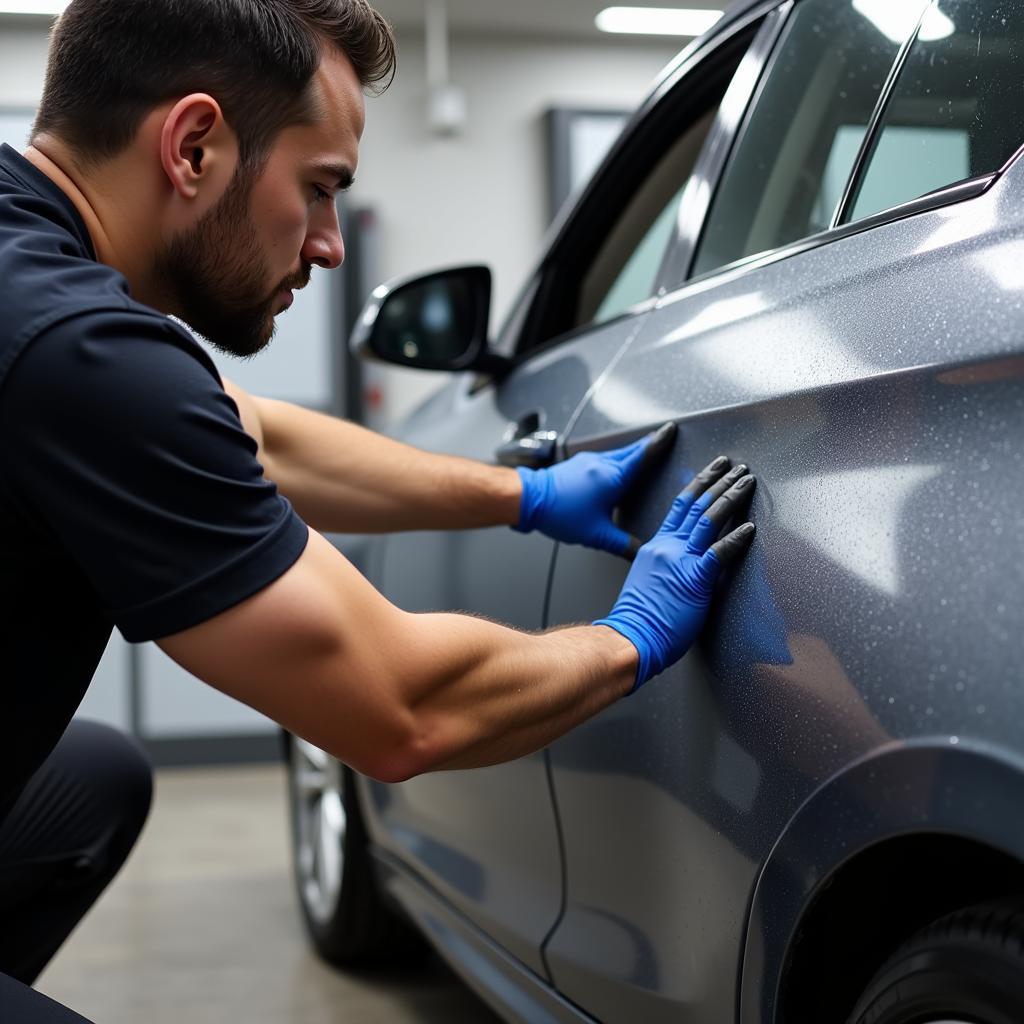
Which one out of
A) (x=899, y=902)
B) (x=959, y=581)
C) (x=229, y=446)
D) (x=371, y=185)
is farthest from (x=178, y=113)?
(x=371, y=185)

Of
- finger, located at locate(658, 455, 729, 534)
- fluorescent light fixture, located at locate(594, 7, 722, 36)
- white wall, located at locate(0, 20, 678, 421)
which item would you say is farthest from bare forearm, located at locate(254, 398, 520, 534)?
fluorescent light fixture, located at locate(594, 7, 722, 36)

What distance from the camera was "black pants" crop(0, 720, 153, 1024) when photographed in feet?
5.21

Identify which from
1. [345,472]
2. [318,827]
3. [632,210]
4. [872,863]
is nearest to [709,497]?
[872,863]

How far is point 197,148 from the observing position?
1.15 metres

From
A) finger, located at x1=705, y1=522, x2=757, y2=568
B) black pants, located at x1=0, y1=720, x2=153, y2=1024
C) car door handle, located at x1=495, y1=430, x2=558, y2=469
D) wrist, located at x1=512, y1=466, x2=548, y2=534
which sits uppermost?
finger, located at x1=705, y1=522, x2=757, y2=568

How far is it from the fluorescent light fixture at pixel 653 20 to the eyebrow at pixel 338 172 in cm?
492

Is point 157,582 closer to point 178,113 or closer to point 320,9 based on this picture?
point 178,113

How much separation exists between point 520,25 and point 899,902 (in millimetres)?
5648

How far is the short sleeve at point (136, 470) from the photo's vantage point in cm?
95

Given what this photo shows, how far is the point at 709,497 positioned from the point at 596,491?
21 cm

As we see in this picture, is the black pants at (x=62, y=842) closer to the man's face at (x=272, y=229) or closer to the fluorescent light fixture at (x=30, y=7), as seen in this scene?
the man's face at (x=272, y=229)

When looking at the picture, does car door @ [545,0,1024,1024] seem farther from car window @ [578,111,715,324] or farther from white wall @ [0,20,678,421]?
white wall @ [0,20,678,421]

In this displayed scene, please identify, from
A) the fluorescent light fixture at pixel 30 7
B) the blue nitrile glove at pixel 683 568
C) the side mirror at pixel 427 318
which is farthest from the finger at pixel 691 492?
the fluorescent light fixture at pixel 30 7

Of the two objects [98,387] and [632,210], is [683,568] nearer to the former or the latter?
[98,387]
